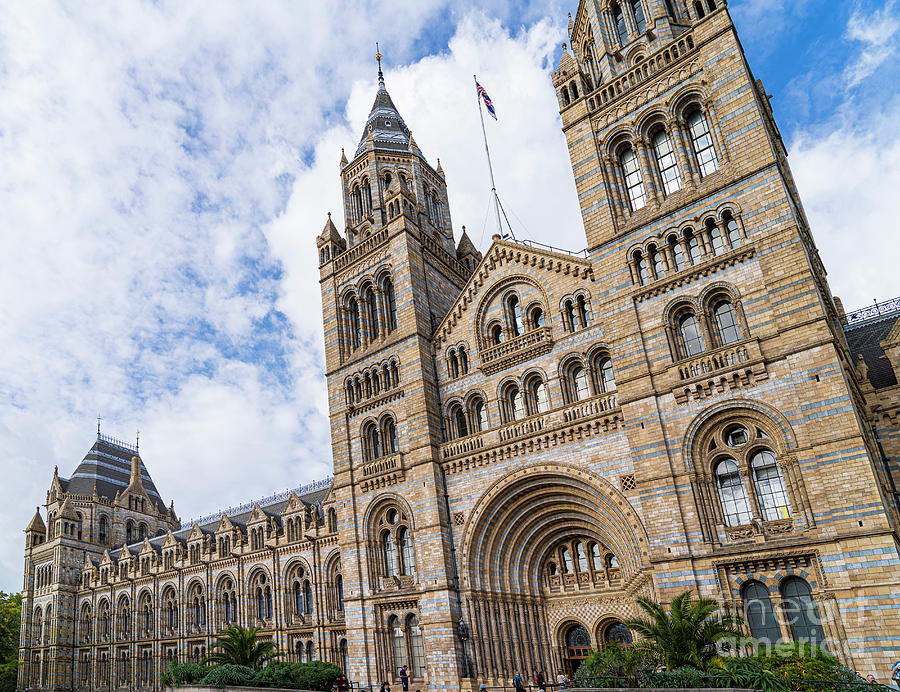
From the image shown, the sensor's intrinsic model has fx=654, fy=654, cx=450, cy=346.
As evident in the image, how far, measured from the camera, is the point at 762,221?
22.8m

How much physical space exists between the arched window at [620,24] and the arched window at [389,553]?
25.3m

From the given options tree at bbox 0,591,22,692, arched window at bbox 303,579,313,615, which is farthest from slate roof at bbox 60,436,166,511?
arched window at bbox 303,579,313,615

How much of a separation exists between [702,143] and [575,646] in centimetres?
2157

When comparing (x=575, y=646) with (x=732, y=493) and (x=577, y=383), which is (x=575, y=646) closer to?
(x=732, y=493)

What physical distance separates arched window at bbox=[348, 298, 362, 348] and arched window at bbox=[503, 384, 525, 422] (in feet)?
32.8

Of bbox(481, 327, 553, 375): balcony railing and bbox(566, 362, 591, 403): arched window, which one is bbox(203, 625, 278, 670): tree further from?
bbox(566, 362, 591, 403): arched window

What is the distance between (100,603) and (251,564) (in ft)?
80.0

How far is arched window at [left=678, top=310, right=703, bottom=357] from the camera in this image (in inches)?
942

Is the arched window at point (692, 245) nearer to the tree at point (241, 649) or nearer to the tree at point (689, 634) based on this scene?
the tree at point (689, 634)

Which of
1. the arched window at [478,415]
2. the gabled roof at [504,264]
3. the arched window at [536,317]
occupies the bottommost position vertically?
the arched window at [478,415]

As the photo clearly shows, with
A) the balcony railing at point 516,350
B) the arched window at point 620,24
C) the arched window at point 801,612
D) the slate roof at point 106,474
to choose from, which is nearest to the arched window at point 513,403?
the balcony railing at point 516,350

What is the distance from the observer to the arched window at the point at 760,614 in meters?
19.8

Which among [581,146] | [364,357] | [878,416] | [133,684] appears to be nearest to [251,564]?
[133,684]

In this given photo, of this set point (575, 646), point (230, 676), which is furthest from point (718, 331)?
point (230, 676)
